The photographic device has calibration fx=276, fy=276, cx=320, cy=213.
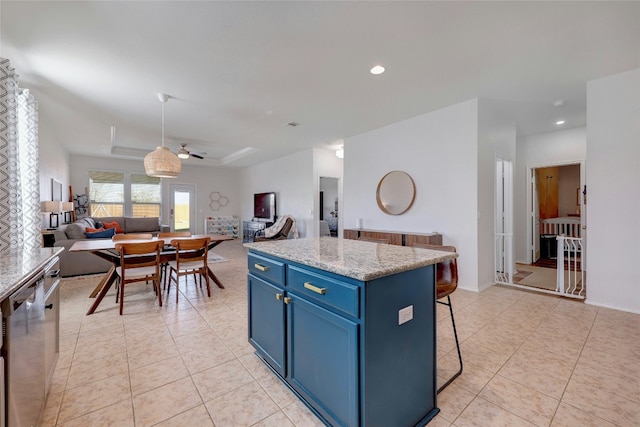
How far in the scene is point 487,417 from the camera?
60.0 inches

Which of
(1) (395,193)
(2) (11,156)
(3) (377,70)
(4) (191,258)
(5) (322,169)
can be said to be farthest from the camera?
(5) (322,169)

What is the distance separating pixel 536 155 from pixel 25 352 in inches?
283

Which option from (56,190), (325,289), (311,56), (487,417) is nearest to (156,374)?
(325,289)

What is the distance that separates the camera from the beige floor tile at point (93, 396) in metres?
1.59

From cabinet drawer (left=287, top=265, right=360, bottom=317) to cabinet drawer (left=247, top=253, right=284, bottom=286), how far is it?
0.10 m

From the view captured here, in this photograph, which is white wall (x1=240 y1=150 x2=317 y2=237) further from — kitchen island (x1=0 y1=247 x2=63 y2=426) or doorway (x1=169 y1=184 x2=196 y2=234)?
kitchen island (x1=0 y1=247 x2=63 y2=426)

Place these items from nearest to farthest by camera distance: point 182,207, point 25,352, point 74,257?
point 25,352 < point 74,257 < point 182,207

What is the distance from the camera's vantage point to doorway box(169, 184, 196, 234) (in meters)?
9.28

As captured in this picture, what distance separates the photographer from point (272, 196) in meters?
8.04

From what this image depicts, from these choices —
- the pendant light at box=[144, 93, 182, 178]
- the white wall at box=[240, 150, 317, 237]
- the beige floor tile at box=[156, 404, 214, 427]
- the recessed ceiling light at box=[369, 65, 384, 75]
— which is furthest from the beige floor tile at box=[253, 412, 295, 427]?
the white wall at box=[240, 150, 317, 237]

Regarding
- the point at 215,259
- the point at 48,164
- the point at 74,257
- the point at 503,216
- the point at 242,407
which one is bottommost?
the point at 242,407

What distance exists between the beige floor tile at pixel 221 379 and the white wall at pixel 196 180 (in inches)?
330

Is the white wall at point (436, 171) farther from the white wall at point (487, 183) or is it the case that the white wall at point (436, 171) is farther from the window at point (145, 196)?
the window at point (145, 196)

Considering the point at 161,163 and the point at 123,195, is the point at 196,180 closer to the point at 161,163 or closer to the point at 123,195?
the point at 123,195
